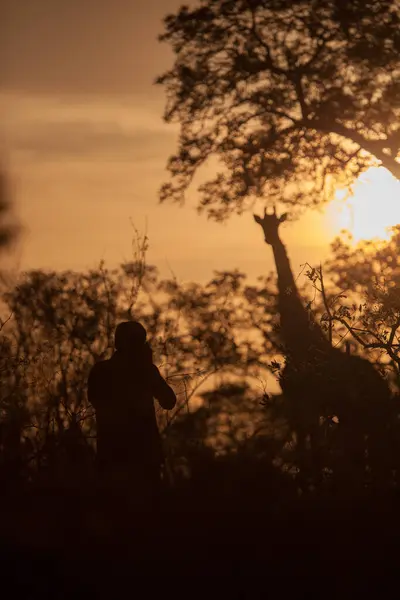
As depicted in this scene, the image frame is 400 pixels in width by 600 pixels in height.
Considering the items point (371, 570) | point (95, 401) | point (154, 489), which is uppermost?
point (95, 401)

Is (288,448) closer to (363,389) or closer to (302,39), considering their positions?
(363,389)

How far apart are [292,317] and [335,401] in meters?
7.08

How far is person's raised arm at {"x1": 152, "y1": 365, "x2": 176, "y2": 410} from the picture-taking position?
927 cm

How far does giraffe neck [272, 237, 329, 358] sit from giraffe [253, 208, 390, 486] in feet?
0.28

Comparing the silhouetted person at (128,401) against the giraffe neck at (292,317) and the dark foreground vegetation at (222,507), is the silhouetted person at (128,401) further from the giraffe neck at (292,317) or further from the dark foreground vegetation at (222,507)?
the giraffe neck at (292,317)

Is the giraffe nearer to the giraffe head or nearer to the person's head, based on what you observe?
the person's head

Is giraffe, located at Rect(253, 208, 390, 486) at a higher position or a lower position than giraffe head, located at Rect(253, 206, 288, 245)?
lower

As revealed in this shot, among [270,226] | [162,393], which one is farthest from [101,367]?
[270,226]

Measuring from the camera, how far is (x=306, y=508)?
8320 millimetres

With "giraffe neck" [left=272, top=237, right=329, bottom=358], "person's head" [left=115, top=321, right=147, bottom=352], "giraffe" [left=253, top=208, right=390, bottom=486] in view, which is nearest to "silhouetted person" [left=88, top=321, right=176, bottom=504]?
"person's head" [left=115, top=321, right=147, bottom=352]

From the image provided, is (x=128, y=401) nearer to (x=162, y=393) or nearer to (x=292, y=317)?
(x=162, y=393)

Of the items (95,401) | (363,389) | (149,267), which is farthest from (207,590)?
(149,267)

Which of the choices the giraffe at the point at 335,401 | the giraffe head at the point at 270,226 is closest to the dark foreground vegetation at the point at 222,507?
the giraffe at the point at 335,401

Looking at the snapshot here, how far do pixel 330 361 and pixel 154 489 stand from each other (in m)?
3.64
